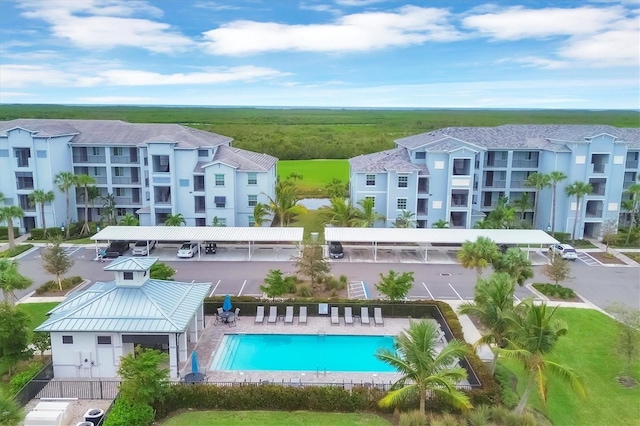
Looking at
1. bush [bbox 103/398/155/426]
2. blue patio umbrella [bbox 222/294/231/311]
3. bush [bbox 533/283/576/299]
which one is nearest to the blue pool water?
blue patio umbrella [bbox 222/294/231/311]

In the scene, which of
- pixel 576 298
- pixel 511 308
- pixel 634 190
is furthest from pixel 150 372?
pixel 634 190

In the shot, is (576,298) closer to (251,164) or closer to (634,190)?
(634,190)

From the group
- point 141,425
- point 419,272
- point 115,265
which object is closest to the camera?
point 141,425

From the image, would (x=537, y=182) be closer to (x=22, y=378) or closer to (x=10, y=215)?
(x=22, y=378)

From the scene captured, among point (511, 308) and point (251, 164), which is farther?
point (251, 164)

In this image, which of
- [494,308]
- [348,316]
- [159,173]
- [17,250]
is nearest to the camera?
[494,308]

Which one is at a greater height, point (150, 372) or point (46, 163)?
point (46, 163)

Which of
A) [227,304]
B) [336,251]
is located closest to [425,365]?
[227,304]
